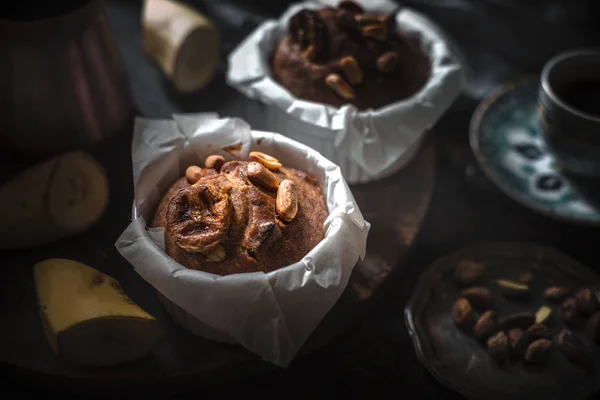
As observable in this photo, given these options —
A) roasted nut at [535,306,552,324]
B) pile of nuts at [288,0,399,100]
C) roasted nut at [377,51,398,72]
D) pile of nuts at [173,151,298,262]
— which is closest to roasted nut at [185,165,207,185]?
pile of nuts at [173,151,298,262]

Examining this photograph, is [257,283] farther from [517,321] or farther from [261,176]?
[517,321]

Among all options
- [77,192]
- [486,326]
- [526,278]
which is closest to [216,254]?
[77,192]

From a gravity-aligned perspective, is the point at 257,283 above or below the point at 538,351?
Answer: above

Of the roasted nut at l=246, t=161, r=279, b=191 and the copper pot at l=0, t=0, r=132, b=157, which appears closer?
the roasted nut at l=246, t=161, r=279, b=191

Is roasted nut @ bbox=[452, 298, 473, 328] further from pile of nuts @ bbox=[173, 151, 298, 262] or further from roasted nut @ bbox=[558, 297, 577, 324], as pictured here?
pile of nuts @ bbox=[173, 151, 298, 262]

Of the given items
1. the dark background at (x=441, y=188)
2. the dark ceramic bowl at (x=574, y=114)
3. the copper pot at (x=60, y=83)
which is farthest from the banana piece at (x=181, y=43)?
the dark ceramic bowl at (x=574, y=114)

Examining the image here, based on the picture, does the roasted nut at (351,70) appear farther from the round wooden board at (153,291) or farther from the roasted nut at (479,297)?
the roasted nut at (479,297)
